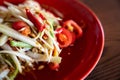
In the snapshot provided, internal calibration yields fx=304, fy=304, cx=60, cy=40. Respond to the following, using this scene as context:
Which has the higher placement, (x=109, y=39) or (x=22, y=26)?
(x=22, y=26)

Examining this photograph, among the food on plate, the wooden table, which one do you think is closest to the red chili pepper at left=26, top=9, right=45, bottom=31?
the food on plate

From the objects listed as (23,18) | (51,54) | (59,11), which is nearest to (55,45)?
(51,54)

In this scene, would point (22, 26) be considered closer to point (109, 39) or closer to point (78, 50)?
point (78, 50)

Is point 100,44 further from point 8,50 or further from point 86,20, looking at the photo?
point 8,50

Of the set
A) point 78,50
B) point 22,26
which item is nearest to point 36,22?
point 22,26

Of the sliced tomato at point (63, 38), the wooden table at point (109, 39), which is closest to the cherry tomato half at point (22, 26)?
the sliced tomato at point (63, 38)

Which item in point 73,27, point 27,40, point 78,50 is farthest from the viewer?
point 73,27

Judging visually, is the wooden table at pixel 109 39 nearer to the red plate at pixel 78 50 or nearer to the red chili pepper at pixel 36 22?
the red plate at pixel 78 50
